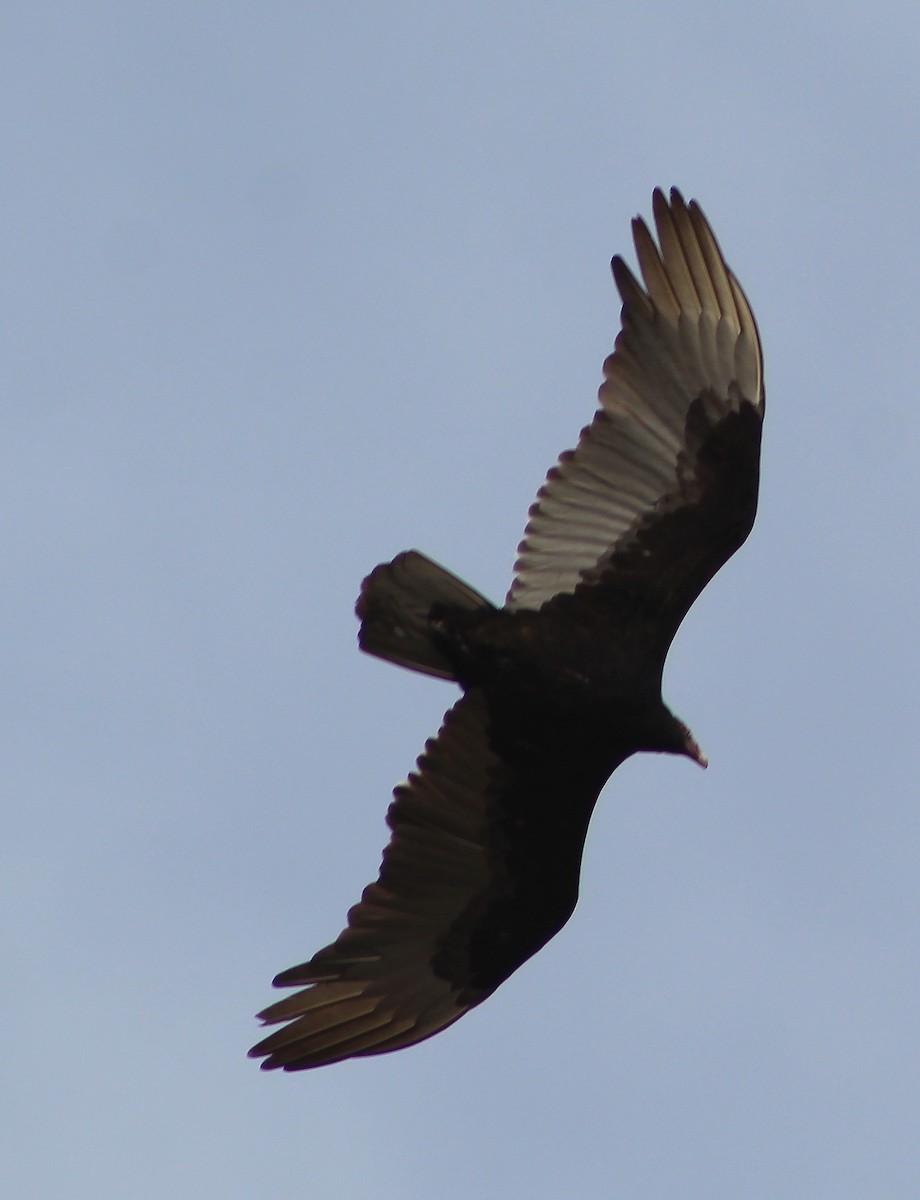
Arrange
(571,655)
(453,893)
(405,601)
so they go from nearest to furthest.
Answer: (405,601) → (571,655) → (453,893)

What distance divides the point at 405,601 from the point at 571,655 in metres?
0.79

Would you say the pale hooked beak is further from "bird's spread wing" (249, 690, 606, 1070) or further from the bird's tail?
the bird's tail

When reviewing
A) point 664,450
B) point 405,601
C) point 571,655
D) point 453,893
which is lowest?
point 453,893

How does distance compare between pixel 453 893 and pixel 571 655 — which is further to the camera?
pixel 453 893

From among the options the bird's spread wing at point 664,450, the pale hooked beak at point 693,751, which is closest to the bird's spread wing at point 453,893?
the pale hooked beak at point 693,751

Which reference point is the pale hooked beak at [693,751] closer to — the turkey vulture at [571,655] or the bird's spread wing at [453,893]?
the turkey vulture at [571,655]

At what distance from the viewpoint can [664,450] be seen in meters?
8.45

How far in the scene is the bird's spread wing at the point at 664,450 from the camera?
832cm

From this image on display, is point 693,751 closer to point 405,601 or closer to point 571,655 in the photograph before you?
point 571,655

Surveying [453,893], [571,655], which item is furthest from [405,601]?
[453,893]

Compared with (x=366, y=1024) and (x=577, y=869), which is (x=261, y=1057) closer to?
(x=366, y=1024)

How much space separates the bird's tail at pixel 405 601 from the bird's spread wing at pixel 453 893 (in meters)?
0.44

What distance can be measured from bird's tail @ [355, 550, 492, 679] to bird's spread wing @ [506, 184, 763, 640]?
1.33 ft

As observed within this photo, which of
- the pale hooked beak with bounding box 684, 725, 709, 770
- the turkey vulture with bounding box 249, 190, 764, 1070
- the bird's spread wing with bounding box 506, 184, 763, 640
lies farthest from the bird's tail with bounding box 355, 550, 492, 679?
the pale hooked beak with bounding box 684, 725, 709, 770
